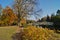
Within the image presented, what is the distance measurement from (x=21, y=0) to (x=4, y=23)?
10848 mm

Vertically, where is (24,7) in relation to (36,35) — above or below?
above

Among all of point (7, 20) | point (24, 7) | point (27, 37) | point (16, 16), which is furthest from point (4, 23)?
point (27, 37)

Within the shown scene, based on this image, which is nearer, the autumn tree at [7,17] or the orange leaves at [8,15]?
the autumn tree at [7,17]

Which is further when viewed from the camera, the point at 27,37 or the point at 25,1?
the point at 25,1

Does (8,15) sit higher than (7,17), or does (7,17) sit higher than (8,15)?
(8,15)

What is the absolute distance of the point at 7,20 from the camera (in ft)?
181

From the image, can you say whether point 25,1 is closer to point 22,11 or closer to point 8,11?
point 22,11

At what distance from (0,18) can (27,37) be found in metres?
44.0

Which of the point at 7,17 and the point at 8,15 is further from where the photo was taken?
the point at 8,15

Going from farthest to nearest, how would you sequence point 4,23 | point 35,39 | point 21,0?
1. point 4,23
2. point 21,0
3. point 35,39

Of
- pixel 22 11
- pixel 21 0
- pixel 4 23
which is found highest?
pixel 21 0

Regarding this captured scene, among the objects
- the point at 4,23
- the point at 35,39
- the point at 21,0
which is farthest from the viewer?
the point at 4,23

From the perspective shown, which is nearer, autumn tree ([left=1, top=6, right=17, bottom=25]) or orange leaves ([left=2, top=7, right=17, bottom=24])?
autumn tree ([left=1, top=6, right=17, bottom=25])

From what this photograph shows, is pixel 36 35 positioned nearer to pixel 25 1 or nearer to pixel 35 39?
pixel 35 39
